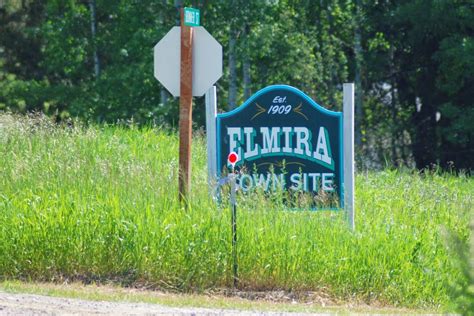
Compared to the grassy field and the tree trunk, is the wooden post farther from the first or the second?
the tree trunk

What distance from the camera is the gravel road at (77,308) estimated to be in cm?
811

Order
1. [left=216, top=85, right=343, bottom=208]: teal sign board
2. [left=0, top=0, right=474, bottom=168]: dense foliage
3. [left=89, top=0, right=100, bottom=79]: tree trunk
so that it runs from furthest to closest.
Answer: [left=89, top=0, right=100, bottom=79]: tree trunk, [left=0, top=0, right=474, bottom=168]: dense foliage, [left=216, top=85, right=343, bottom=208]: teal sign board

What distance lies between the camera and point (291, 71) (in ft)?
105

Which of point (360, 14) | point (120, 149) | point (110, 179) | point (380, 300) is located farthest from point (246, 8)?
point (380, 300)

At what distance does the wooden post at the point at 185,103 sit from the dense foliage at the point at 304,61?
1862 cm

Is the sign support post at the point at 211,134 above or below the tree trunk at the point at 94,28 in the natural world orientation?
below

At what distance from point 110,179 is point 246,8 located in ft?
62.7

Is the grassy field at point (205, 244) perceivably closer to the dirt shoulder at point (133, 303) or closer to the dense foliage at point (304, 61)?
the dirt shoulder at point (133, 303)

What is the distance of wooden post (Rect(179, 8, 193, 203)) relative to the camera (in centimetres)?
1098

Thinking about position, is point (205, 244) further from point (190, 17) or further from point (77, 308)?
point (190, 17)

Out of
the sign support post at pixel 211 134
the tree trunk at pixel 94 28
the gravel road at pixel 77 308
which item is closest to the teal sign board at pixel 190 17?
the sign support post at pixel 211 134

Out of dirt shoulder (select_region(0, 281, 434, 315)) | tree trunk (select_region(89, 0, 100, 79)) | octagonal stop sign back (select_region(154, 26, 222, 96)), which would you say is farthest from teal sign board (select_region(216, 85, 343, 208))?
tree trunk (select_region(89, 0, 100, 79))

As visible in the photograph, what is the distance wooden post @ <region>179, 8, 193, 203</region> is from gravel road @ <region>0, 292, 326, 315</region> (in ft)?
8.18

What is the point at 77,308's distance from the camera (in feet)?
27.5
